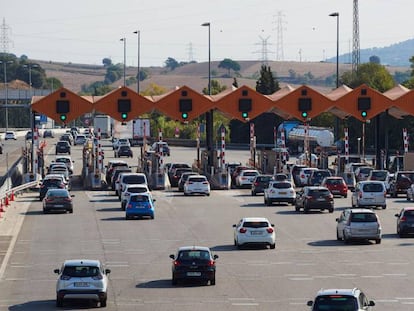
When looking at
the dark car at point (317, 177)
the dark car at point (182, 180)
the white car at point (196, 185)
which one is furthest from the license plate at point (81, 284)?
the dark car at point (317, 177)

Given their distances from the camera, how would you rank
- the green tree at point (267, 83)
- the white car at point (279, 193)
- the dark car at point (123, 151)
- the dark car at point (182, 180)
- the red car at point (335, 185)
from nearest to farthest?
the white car at point (279, 193)
the red car at point (335, 185)
the dark car at point (182, 180)
the dark car at point (123, 151)
the green tree at point (267, 83)

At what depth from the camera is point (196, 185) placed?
7650 centimetres

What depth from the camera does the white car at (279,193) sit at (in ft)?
225

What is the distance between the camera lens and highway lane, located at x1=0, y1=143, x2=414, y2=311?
112ft

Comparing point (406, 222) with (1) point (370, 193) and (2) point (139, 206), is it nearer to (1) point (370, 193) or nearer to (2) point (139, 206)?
(1) point (370, 193)

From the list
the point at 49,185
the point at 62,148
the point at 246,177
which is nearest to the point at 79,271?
the point at 49,185

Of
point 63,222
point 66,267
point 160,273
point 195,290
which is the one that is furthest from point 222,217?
point 66,267

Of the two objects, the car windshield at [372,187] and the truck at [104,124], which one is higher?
the truck at [104,124]

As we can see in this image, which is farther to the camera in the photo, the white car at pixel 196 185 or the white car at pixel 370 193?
the white car at pixel 196 185

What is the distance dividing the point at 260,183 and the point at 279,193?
8469 millimetres

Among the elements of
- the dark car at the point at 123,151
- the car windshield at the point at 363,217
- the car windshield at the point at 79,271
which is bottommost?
the car windshield at the point at 79,271

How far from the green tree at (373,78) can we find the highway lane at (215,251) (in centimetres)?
6957

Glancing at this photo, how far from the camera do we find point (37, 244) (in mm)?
49688

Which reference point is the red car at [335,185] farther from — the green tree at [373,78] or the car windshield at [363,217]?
the green tree at [373,78]
